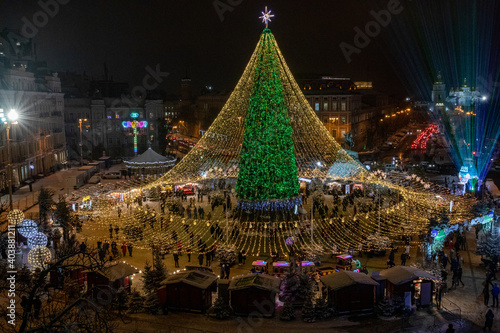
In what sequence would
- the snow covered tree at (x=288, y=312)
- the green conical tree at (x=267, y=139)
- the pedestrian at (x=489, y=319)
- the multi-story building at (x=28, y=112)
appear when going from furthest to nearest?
the multi-story building at (x=28, y=112) → the green conical tree at (x=267, y=139) → the snow covered tree at (x=288, y=312) → the pedestrian at (x=489, y=319)

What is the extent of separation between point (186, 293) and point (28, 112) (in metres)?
32.7

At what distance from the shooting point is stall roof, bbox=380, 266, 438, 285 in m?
14.8

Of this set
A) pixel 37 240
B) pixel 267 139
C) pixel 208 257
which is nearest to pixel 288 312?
pixel 208 257

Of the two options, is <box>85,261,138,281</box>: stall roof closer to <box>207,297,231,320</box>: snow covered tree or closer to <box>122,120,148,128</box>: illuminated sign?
<box>207,297,231,320</box>: snow covered tree

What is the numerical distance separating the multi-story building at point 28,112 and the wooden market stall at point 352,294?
26812 mm

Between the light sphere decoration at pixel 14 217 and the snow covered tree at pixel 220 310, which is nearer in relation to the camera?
the snow covered tree at pixel 220 310

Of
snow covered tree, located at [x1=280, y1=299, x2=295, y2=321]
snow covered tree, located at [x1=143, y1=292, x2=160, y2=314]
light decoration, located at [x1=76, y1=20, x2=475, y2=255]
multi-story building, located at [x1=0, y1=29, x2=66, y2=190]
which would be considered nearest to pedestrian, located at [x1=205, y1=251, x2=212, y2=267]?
light decoration, located at [x1=76, y1=20, x2=475, y2=255]

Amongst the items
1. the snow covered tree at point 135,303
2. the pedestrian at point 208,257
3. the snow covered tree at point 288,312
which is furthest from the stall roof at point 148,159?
the snow covered tree at point 288,312

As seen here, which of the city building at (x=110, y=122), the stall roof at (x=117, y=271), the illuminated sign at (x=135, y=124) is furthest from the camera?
the city building at (x=110, y=122)

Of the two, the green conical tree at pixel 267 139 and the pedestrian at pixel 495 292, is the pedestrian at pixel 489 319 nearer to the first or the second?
the pedestrian at pixel 495 292

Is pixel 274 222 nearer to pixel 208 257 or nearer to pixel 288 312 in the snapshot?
pixel 208 257

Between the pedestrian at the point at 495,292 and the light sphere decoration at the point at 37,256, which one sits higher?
the light sphere decoration at the point at 37,256

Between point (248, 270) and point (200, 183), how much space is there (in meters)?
17.6

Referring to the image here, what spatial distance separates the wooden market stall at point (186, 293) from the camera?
581 inches
